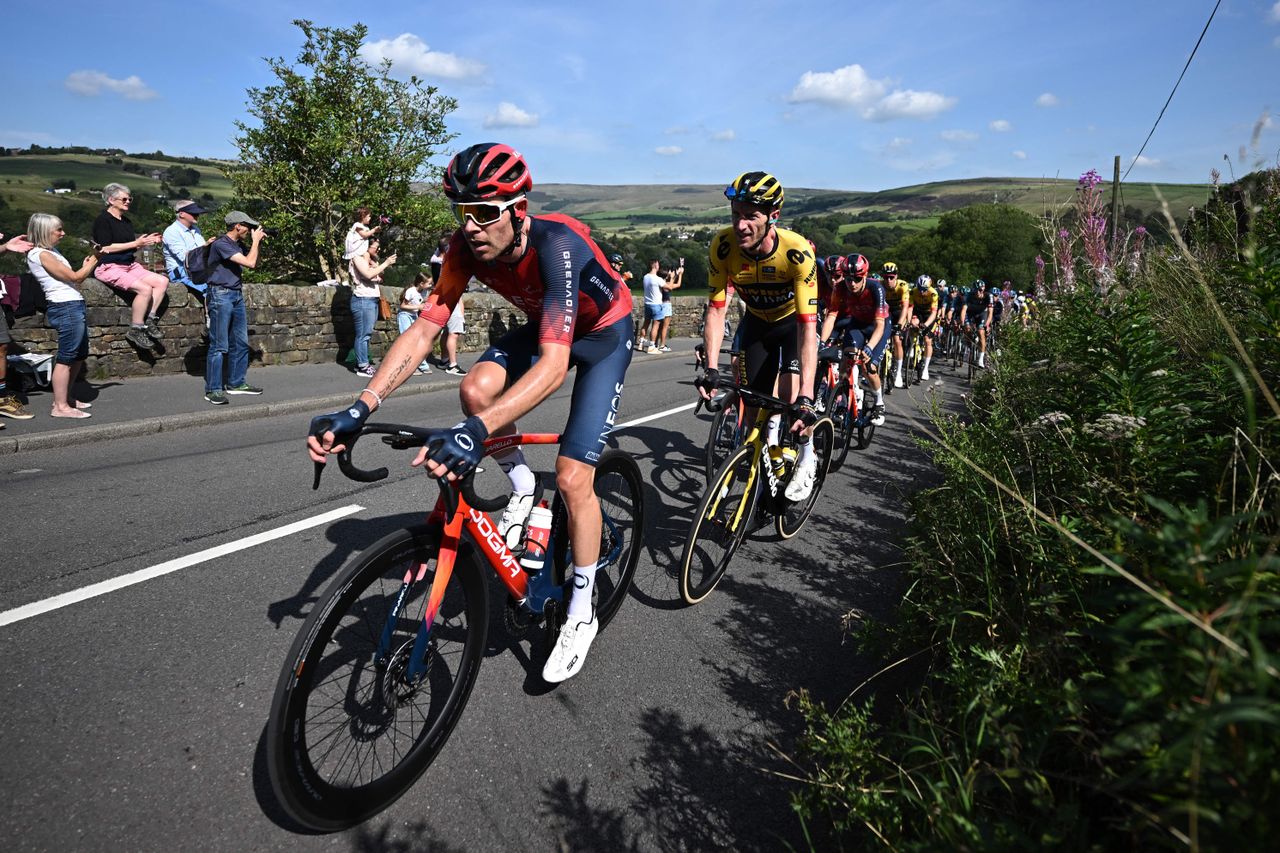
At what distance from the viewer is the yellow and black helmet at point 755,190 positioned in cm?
463

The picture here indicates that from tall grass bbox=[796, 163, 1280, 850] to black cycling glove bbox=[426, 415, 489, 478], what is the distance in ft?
4.68

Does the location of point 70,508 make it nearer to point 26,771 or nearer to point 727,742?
point 26,771

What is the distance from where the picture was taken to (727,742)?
274 cm

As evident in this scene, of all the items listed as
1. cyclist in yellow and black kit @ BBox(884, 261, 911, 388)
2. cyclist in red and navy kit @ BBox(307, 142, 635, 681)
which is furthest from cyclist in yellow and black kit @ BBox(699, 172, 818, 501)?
cyclist in yellow and black kit @ BBox(884, 261, 911, 388)

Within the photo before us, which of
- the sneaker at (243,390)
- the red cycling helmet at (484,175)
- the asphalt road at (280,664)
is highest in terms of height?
the red cycling helmet at (484,175)

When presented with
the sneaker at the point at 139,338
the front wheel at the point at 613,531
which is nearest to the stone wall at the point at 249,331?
the sneaker at the point at 139,338

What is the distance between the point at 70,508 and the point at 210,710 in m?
3.10

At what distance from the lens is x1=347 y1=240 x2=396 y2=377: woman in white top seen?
11.0 m

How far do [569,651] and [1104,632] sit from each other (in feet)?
6.92

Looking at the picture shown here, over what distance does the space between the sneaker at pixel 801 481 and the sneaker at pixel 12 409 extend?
7501 millimetres

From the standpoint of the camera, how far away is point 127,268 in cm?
898

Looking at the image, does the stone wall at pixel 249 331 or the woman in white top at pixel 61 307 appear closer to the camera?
the woman in white top at pixel 61 307

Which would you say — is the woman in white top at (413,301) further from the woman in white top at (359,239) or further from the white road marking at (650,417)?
the white road marking at (650,417)

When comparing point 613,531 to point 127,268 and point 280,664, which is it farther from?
point 127,268
